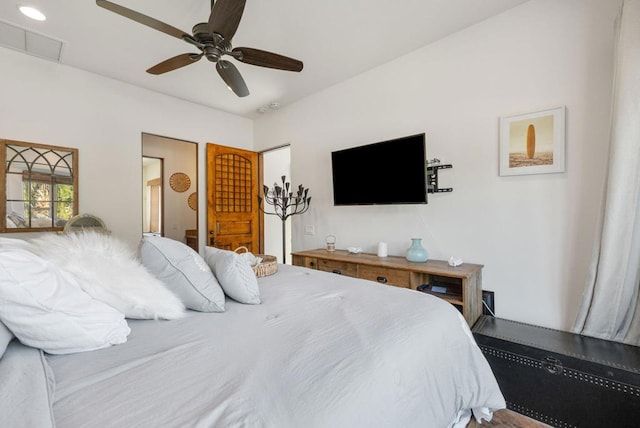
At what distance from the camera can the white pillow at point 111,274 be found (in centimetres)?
100

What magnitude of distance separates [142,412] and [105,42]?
10.5ft

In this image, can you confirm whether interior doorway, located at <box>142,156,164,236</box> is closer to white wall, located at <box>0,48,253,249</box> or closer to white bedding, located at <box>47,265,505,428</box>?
white wall, located at <box>0,48,253,249</box>

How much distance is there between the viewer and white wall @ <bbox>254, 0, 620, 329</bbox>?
196 cm

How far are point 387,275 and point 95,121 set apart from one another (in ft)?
11.5

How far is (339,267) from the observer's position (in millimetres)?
2861

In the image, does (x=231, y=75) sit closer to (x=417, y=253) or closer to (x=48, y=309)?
(x=48, y=309)

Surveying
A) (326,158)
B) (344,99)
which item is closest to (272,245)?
(326,158)

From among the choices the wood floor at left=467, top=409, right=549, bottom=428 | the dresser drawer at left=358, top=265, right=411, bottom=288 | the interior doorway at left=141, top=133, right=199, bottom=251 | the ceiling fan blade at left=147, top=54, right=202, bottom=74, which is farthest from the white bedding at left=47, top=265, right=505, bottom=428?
the interior doorway at left=141, top=133, right=199, bottom=251

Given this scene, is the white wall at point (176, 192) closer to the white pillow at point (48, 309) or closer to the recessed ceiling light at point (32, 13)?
the recessed ceiling light at point (32, 13)

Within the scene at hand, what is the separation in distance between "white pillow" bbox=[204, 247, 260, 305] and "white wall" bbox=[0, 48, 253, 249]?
8.58 feet

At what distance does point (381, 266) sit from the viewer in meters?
2.46

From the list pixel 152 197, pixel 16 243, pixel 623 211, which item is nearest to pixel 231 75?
pixel 16 243

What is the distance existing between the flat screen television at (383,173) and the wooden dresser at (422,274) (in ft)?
1.85

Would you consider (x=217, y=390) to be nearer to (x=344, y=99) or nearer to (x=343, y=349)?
(x=343, y=349)
